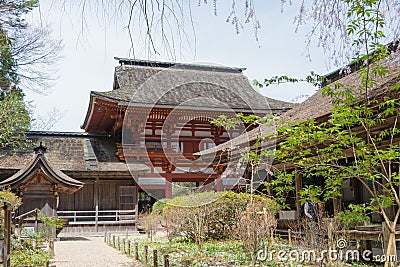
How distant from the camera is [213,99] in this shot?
65.1 feet

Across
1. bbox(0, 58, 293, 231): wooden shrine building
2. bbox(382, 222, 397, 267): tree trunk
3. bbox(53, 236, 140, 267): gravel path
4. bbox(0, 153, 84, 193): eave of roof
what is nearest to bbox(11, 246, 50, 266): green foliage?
bbox(53, 236, 140, 267): gravel path

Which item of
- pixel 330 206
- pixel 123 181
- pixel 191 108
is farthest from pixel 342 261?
pixel 123 181

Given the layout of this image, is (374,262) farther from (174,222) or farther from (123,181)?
(123,181)

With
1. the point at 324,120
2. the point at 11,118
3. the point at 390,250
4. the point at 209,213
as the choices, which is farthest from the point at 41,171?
the point at 390,250

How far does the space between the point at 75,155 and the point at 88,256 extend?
31.7 feet

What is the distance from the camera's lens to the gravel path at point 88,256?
9.47m

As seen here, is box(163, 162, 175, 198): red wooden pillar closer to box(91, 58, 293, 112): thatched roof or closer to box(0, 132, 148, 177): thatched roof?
box(0, 132, 148, 177): thatched roof

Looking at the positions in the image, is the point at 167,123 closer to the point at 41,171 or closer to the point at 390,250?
the point at 41,171

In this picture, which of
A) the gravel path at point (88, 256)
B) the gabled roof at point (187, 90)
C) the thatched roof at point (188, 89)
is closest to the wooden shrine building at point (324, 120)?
the gabled roof at point (187, 90)

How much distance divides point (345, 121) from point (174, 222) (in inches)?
312

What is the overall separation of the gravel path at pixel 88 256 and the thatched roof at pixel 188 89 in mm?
6233

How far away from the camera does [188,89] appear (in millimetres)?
20609

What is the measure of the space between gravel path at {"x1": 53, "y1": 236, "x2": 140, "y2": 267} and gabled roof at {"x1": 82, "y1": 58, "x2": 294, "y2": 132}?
6195mm

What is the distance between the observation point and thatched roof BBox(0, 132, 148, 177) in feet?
59.4
